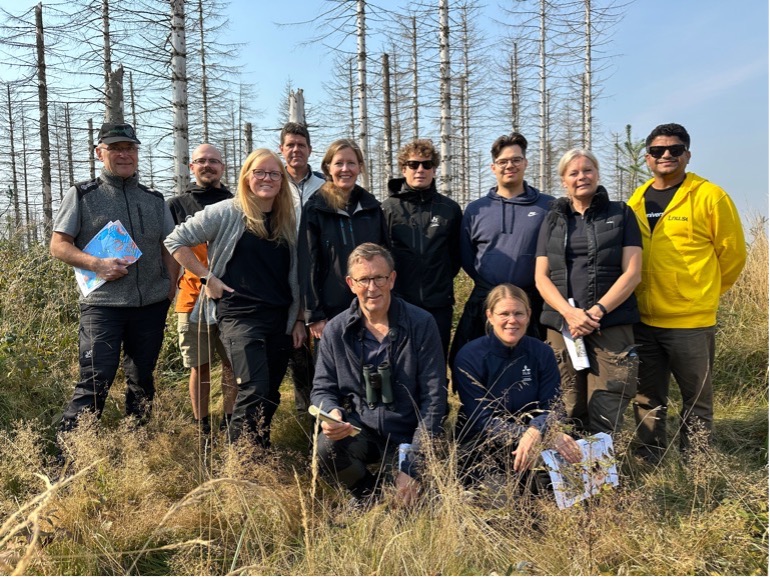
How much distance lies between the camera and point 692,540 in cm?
269

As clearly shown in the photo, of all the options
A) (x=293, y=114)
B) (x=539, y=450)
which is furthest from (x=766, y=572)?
(x=293, y=114)

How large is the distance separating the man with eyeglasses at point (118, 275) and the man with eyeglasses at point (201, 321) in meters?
0.24

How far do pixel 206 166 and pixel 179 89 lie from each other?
485 centimetres

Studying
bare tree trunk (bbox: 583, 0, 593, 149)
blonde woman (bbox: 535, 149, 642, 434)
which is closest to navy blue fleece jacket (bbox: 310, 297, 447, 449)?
blonde woman (bbox: 535, 149, 642, 434)

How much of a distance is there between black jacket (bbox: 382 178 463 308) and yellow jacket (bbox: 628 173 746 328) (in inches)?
59.6

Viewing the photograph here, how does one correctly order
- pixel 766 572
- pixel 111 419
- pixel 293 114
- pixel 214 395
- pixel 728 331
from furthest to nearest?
pixel 293 114 < pixel 728 331 < pixel 214 395 < pixel 111 419 < pixel 766 572

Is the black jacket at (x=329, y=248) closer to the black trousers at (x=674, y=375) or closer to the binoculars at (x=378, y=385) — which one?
the binoculars at (x=378, y=385)

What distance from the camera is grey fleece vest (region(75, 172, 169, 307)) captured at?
3.93 m

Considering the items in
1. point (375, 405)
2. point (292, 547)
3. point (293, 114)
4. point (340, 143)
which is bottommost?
point (292, 547)

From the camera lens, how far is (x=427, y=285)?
13.3ft

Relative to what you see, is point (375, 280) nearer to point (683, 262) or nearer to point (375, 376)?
point (375, 376)

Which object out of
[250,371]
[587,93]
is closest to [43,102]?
[250,371]

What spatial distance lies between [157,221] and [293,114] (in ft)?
24.1

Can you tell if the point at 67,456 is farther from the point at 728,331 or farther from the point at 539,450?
the point at 728,331
